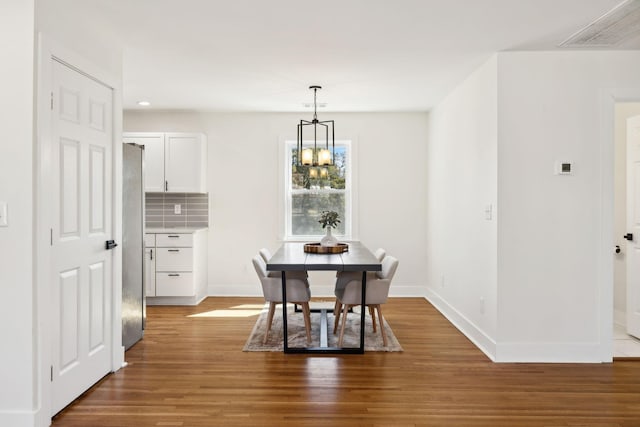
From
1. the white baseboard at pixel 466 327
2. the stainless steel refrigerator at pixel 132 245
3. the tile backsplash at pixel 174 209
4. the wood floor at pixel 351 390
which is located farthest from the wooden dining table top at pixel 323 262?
the tile backsplash at pixel 174 209

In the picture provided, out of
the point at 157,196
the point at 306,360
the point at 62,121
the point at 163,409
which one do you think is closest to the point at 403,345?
the point at 306,360

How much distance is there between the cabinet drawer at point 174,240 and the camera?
18.8 feet

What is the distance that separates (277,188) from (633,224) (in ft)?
13.4

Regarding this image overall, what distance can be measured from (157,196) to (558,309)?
4.97 meters

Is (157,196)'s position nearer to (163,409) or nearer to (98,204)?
(98,204)

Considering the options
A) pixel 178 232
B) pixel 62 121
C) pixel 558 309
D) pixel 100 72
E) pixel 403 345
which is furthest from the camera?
pixel 178 232

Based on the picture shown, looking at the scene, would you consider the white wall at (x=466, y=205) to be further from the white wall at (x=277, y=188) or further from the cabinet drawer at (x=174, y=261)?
the cabinet drawer at (x=174, y=261)

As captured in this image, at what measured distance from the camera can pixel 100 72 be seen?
3217 millimetres

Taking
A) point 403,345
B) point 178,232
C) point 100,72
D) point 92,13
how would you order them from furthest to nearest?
point 178,232 < point 403,345 < point 100,72 < point 92,13

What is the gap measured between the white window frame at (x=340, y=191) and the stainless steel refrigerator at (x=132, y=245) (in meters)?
2.33

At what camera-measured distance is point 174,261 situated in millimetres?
5719

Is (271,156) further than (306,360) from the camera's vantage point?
Yes

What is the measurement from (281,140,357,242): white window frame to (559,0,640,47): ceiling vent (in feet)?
10.6

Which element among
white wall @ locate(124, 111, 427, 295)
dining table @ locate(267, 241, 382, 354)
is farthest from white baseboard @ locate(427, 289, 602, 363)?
white wall @ locate(124, 111, 427, 295)
